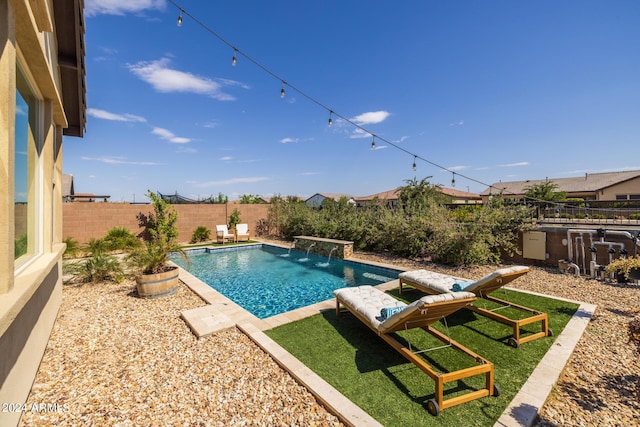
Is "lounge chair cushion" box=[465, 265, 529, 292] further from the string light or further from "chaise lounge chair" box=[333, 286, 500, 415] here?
the string light

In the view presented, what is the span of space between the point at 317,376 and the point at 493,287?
321cm

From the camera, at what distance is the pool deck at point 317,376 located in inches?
94.5

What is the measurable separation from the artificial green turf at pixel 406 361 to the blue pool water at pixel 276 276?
74.0 inches

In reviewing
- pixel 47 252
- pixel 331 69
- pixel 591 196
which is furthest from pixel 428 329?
pixel 591 196

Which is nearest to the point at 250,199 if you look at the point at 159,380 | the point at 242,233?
the point at 242,233

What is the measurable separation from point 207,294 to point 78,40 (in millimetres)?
5014

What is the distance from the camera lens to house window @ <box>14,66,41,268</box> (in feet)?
8.09

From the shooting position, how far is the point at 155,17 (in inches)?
275

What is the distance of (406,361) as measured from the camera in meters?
3.34

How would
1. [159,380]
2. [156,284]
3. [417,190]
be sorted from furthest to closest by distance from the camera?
[417,190] < [156,284] < [159,380]

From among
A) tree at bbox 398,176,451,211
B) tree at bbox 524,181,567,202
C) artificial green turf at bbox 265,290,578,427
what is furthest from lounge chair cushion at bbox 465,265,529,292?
tree at bbox 524,181,567,202

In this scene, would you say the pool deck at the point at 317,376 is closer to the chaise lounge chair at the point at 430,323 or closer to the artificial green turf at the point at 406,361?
the artificial green turf at the point at 406,361

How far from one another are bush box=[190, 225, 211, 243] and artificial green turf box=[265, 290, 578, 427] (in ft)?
39.1

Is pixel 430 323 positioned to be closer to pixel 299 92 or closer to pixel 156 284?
pixel 156 284
